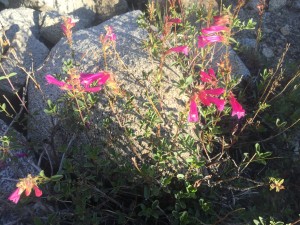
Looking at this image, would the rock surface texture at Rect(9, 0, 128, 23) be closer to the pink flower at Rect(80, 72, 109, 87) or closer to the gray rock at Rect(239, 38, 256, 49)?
the gray rock at Rect(239, 38, 256, 49)

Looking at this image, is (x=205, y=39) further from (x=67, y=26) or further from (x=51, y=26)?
(x=51, y=26)

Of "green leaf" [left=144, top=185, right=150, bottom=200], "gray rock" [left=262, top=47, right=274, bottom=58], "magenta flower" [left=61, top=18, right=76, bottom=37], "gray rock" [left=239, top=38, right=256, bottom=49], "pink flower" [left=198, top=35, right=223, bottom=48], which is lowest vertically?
"green leaf" [left=144, top=185, right=150, bottom=200]

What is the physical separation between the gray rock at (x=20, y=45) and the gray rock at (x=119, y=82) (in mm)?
236

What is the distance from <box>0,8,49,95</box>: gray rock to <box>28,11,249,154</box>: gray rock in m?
0.24

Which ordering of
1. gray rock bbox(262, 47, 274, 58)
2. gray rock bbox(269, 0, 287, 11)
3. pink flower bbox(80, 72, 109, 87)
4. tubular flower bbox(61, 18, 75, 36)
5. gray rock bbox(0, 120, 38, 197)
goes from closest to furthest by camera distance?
pink flower bbox(80, 72, 109, 87)
tubular flower bbox(61, 18, 75, 36)
gray rock bbox(0, 120, 38, 197)
gray rock bbox(262, 47, 274, 58)
gray rock bbox(269, 0, 287, 11)

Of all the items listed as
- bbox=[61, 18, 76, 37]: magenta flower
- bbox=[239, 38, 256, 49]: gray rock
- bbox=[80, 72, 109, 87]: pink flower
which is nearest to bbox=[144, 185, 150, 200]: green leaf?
bbox=[80, 72, 109, 87]: pink flower

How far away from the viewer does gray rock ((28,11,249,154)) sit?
116 inches

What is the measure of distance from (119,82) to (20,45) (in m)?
1.41

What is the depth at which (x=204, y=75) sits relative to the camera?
269 centimetres

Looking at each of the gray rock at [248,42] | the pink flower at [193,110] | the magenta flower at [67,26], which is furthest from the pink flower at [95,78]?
the gray rock at [248,42]

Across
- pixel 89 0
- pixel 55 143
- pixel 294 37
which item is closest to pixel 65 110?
pixel 55 143

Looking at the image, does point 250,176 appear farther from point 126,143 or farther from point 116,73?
point 116,73

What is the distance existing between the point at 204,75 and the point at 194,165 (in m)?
0.63

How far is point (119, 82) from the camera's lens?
3051 millimetres
